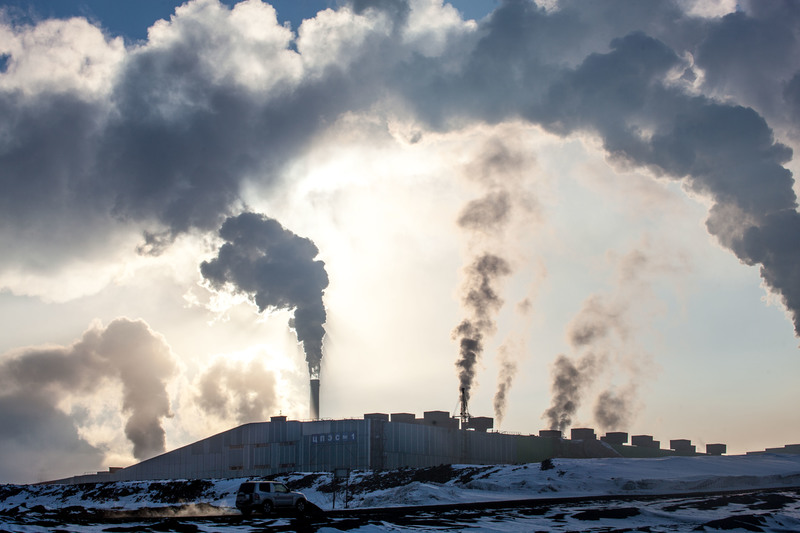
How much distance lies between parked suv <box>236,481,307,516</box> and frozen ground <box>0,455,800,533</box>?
3.40 ft

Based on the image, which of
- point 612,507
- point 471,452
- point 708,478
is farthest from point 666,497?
point 471,452

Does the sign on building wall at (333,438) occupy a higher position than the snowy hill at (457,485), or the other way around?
the sign on building wall at (333,438)

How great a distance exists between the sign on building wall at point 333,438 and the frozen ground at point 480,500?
865 centimetres

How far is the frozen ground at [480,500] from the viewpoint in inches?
1180

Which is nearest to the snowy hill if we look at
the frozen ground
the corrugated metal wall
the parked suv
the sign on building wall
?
the frozen ground

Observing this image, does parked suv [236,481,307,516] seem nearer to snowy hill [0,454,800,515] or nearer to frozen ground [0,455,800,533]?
frozen ground [0,455,800,533]

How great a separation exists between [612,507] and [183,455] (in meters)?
57.3

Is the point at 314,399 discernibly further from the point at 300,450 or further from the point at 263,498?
the point at 263,498

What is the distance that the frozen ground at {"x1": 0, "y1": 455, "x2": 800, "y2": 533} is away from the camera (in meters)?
30.0

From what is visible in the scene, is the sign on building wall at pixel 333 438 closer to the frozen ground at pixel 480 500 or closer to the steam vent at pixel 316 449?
the steam vent at pixel 316 449

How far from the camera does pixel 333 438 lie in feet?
259

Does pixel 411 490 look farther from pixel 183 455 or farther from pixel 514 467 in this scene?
pixel 183 455

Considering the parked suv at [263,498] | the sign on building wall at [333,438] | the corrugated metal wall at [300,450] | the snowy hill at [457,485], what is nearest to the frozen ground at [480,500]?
the snowy hill at [457,485]

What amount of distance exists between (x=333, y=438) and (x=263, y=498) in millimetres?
45573
